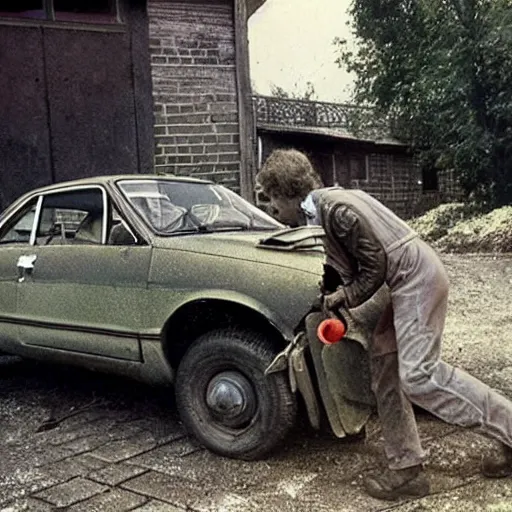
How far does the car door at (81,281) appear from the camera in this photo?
433cm

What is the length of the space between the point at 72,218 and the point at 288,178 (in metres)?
1.92

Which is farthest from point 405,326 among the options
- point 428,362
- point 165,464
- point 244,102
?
point 244,102

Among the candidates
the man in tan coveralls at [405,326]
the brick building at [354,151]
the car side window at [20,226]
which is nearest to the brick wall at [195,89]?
the car side window at [20,226]

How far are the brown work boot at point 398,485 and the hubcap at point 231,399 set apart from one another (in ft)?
2.56

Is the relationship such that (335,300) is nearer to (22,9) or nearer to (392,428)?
(392,428)

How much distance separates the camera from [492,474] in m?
3.54

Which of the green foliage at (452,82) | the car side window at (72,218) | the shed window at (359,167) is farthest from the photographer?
the shed window at (359,167)

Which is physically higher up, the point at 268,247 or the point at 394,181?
the point at 394,181

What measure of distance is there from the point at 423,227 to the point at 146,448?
17004mm

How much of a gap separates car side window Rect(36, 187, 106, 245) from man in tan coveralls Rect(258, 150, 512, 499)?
5.84 feet

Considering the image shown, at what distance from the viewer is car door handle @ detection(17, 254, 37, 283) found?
4918mm

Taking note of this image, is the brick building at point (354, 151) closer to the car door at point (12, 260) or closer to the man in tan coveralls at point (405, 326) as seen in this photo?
the car door at point (12, 260)

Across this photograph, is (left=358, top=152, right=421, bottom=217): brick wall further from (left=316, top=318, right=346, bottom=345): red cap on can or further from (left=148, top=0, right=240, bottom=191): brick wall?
(left=316, top=318, right=346, bottom=345): red cap on can

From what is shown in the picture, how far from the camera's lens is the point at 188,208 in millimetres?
4707
